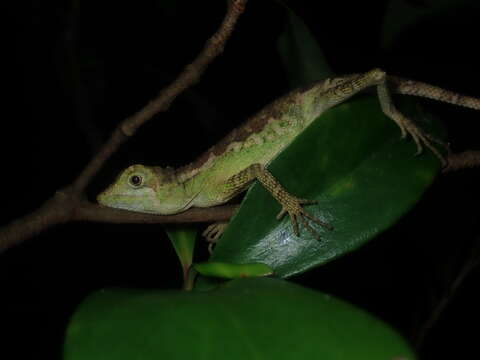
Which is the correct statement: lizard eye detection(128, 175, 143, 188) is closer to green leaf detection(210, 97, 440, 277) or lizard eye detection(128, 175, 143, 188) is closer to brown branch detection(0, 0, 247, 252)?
brown branch detection(0, 0, 247, 252)

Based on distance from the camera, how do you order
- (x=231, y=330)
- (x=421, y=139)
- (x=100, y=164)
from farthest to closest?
(x=421, y=139) → (x=100, y=164) → (x=231, y=330)

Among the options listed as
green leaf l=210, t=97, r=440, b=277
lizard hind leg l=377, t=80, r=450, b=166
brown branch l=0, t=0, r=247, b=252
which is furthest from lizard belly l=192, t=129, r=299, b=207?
brown branch l=0, t=0, r=247, b=252

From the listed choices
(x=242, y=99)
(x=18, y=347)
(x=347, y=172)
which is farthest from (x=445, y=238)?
(x=18, y=347)

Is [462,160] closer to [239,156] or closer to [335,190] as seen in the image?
[335,190]

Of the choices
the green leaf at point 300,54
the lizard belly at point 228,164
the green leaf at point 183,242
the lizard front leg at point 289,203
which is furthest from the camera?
the lizard belly at point 228,164

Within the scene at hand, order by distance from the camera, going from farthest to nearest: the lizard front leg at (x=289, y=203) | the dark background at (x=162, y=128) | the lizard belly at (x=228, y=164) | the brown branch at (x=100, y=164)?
1. the dark background at (x=162, y=128)
2. the lizard belly at (x=228, y=164)
3. the lizard front leg at (x=289, y=203)
4. the brown branch at (x=100, y=164)

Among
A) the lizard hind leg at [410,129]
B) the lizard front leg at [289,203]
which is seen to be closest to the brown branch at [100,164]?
the lizard front leg at [289,203]

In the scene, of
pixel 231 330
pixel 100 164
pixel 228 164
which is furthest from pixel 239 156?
pixel 231 330

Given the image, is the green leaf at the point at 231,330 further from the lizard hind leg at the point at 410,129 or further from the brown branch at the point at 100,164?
the lizard hind leg at the point at 410,129

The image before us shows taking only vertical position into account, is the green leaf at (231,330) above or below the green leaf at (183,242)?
below
